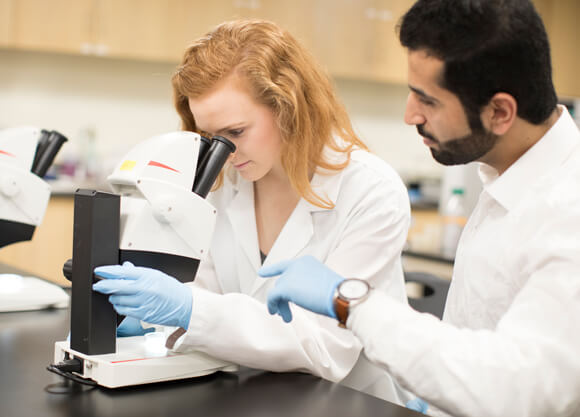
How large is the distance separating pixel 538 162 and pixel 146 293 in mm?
777

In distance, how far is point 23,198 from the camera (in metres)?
1.74

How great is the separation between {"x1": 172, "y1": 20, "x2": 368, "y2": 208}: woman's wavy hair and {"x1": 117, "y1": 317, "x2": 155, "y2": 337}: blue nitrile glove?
21.2 inches

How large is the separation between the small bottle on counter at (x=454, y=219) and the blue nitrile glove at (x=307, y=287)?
2.11 m

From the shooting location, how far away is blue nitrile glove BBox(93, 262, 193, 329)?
3.91 ft

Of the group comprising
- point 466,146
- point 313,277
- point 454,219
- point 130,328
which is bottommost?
point 454,219

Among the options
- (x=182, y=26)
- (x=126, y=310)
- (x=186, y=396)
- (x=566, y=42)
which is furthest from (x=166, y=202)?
(x=566, y=42)

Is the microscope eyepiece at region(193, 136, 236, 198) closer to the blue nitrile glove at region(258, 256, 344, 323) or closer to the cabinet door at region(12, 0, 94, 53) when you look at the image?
the blue nitrile glove at region(258, 256, 344, 323)

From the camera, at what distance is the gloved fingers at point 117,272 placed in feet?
3.91

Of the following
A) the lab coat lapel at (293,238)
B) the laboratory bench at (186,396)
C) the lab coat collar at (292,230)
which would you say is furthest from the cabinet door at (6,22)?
the laboratory bench at (186,396)

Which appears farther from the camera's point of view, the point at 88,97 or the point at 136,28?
the point at 88,97

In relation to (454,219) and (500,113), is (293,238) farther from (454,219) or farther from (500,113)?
(454,219)

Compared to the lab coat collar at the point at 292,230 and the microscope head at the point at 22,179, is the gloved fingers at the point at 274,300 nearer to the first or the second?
the lab coat collar at the point at 292,230

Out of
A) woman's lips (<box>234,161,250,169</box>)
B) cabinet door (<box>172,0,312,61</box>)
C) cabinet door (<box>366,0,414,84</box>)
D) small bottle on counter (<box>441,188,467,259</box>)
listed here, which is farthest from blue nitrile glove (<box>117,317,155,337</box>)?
cabinet door (<box>366,0,414,84</box>)

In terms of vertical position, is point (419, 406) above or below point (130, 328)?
below
